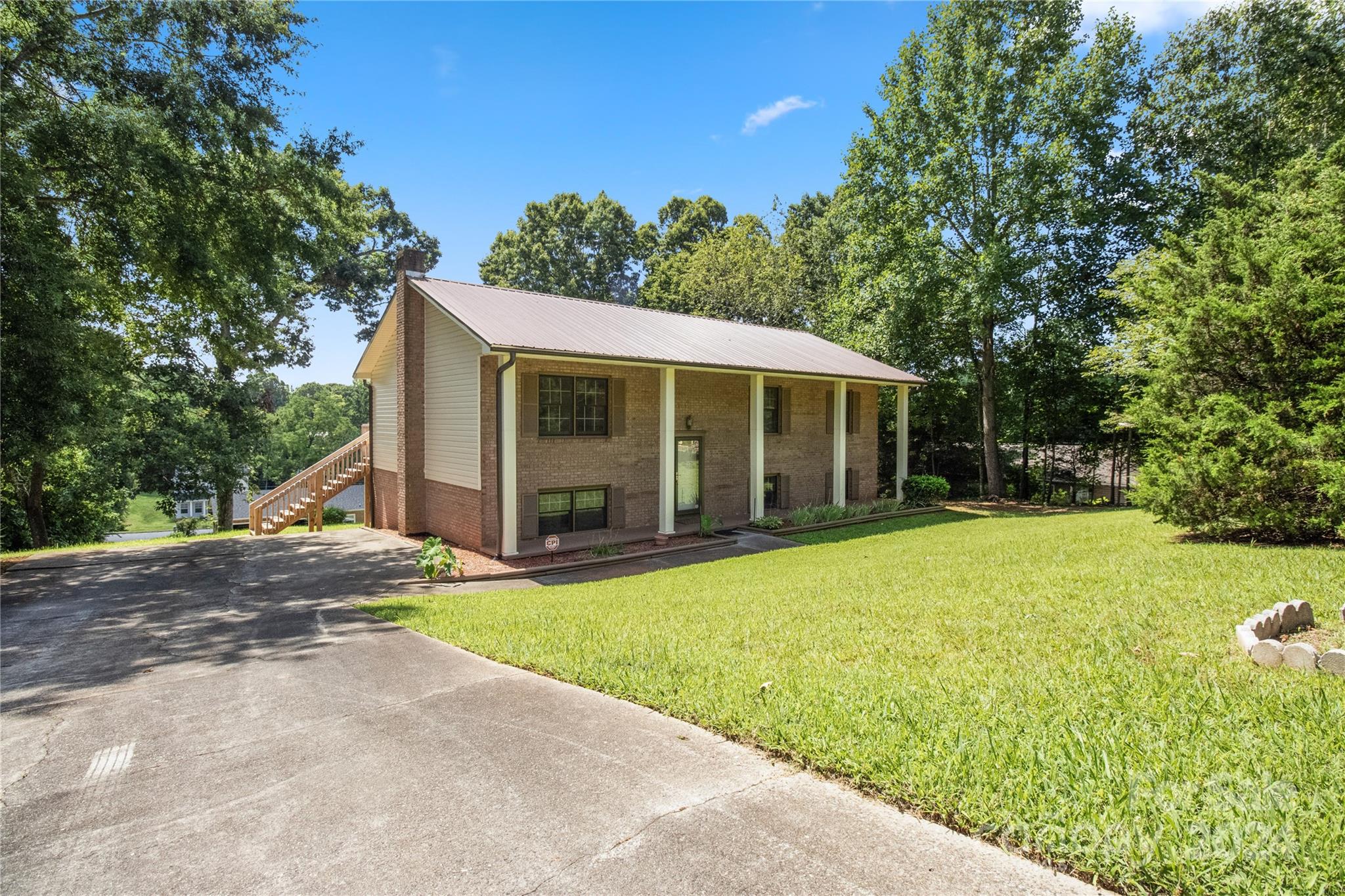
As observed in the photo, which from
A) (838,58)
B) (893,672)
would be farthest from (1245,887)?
(838,58)

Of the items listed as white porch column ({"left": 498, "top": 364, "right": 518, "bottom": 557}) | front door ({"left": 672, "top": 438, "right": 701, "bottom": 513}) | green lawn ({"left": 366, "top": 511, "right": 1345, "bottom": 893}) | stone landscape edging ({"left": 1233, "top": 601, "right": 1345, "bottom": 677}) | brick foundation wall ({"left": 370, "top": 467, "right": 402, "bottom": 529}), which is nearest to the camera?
green lawn ({"left": 366, "top": 511, "right": 1345, "bottom": 893})

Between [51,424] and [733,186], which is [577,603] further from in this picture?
[733,186]

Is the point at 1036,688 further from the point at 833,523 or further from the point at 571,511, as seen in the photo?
the point at 833,523

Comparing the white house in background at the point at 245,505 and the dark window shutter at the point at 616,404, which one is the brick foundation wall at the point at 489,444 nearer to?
the dark window shutter at the point at 616,404

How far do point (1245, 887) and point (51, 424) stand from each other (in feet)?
52.7

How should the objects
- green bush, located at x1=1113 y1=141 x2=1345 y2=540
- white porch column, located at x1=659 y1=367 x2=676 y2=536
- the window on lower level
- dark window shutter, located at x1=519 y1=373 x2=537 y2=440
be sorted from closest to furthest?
green bush, located at x1=1113 y1=141 x2=1345 y2=540 < dark window shutter, located at x1=519 y1=373 x2=537 y2=440 < the window on lower level < white porch column, located at x1=659 y1=367 x2=676 y2=536

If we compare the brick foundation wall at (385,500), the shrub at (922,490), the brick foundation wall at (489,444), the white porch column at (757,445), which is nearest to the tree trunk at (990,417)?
the shrub at (922,490)

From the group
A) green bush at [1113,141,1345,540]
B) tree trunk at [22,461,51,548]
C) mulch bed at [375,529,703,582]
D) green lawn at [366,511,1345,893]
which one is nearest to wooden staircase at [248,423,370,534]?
mulch bed at [375,529,703,582]

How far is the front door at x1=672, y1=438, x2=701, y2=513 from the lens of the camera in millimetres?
17141

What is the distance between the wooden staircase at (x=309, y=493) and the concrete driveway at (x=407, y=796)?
44.2 ft

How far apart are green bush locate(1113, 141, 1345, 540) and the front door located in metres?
9.72

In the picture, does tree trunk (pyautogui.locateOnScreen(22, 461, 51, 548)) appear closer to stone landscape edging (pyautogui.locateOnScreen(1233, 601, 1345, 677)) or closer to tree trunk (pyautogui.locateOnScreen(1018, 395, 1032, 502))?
stone landscape edging (pyautogui.locateOnScreen(1233, 601, 1345, 677))

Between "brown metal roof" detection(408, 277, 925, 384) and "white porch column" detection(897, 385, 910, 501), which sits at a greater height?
"brown metal roof" detection(408, 277, 925, 384)

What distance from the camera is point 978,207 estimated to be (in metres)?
23.4
